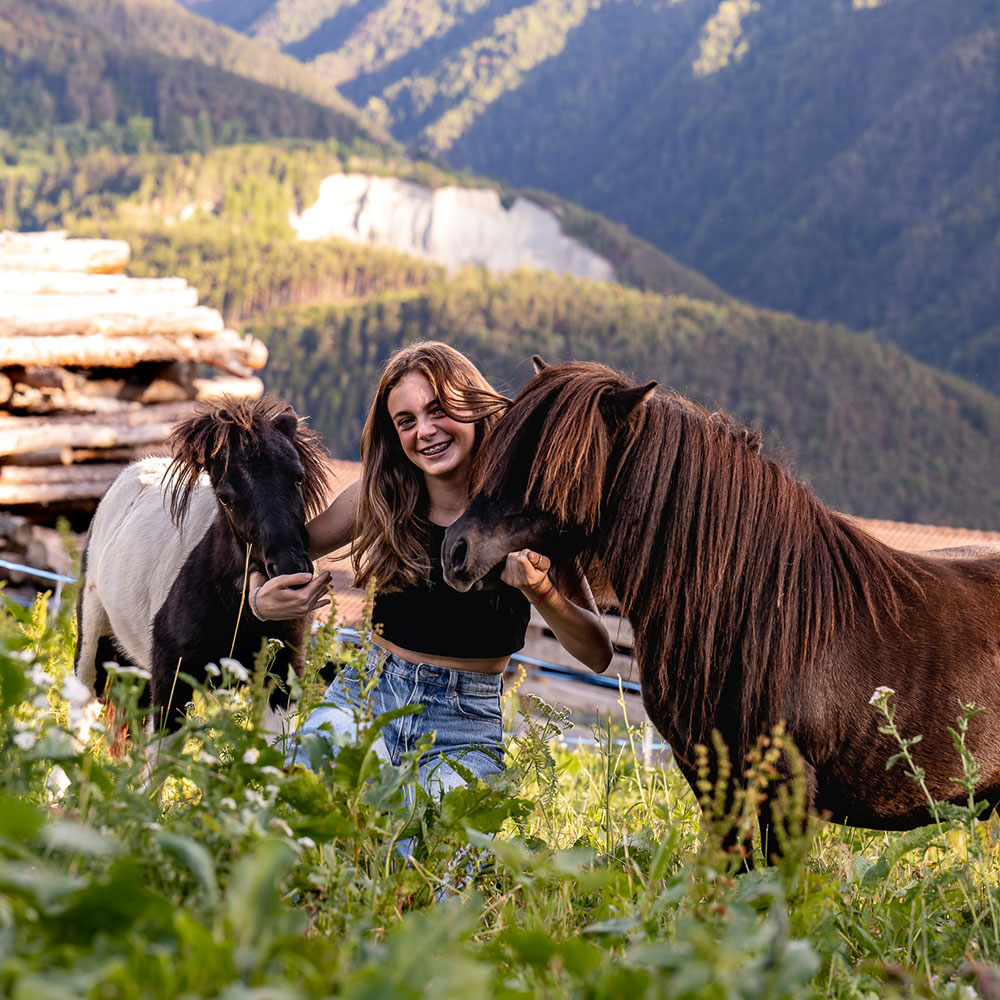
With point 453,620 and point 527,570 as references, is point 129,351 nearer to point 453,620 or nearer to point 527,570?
point 453,620

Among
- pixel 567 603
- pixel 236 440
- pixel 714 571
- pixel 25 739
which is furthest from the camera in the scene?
pixel 236 440

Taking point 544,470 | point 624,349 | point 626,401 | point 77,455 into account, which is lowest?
point 77,455

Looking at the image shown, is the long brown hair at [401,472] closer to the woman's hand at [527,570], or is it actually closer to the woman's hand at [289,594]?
the woman's hand at [289,594]

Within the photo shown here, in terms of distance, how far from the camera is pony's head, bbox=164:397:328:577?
3.23 m

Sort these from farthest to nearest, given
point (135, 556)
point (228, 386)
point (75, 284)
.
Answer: point (228, 386) < point (75, 284) < point (135, 556)

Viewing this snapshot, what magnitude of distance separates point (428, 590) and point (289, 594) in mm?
460

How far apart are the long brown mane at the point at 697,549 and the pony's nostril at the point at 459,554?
6.0 inches

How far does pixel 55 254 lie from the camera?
342 inches

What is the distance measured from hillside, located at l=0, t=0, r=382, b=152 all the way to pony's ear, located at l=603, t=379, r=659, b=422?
167 feet

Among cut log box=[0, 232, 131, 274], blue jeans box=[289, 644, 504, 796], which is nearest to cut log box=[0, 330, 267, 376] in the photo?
cut log box=[0, 232, 131, 274]

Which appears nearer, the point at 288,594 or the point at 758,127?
the point at 288,594

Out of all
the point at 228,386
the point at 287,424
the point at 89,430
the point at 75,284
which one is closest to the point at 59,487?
the point at 89,430

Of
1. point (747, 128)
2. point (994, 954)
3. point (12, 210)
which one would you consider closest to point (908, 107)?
point (747, 128)

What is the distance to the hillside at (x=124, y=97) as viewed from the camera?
166 feet
